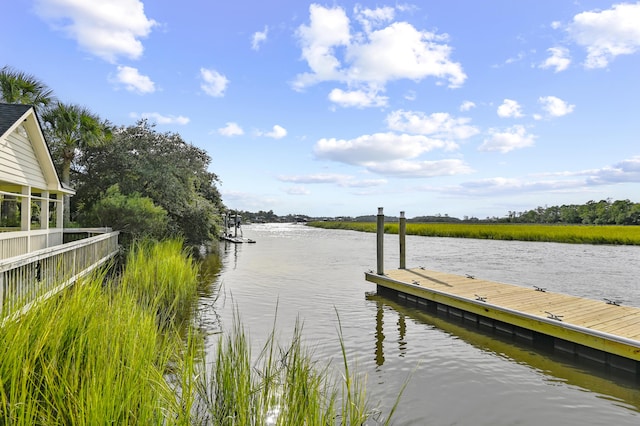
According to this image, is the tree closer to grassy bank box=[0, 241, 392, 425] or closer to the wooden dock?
the wooden dock

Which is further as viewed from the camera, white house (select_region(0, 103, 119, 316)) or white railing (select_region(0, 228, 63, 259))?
white railing (select_region(0, 228, 63, 259))

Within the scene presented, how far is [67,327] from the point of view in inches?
147

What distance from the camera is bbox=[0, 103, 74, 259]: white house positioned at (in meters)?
11.7

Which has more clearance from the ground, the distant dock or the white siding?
the white siding

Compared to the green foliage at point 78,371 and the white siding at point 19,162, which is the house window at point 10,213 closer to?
the white siding at point 19,162

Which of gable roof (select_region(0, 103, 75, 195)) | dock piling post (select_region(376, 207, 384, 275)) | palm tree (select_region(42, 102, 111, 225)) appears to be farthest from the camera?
palm tree (select_region(42, 102, 111, 225))

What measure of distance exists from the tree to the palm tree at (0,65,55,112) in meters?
3.51

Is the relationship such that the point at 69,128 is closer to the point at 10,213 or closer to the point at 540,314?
the point at 10,213

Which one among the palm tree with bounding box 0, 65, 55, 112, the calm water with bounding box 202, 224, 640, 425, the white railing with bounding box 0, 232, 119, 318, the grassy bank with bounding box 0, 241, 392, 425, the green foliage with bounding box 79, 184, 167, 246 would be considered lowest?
the calm water with bounding box 202, 224, 640, 425

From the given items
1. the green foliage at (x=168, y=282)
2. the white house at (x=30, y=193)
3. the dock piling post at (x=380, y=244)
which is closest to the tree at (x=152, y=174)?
the white house at (x=30, y=193)

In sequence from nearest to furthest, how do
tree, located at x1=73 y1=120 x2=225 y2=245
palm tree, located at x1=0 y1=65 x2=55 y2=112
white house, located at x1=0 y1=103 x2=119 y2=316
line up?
white house, located at x1=0 y1=103 x2=119 y2=316 < palm tree, located at x1=0 y1=65 x2=55 y2=112 < tree, located at x1=73 y1=120 x2=225 y2=245

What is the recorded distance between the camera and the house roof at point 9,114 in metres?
11.6

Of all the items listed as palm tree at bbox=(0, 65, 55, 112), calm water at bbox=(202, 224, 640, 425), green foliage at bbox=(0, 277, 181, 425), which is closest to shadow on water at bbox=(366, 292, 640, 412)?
calm water at bbox=(202, 224, 640, 425)

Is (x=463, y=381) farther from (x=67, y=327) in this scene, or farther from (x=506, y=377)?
(x=67, y=327)
